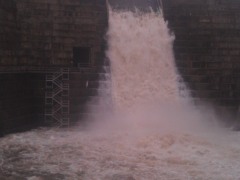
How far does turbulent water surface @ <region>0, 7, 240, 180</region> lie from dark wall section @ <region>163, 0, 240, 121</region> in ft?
1.58

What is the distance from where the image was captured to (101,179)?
7941mm

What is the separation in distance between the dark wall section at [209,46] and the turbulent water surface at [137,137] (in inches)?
18.9

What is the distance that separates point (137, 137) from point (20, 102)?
413cm

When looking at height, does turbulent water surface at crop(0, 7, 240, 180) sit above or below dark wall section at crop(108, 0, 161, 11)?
below

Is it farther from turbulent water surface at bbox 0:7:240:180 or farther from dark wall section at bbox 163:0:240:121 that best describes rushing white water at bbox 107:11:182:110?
dark wall section at bbox 163:0:240:121

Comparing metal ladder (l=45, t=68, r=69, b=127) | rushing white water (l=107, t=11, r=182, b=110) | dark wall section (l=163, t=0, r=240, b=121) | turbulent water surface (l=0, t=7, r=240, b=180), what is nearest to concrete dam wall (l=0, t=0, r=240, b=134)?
dark wall section (l=163, t=0, r=240, b=121)

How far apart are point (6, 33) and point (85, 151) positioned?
485 cm

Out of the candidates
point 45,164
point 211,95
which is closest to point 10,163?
point 45,164

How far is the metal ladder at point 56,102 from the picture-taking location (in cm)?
1326

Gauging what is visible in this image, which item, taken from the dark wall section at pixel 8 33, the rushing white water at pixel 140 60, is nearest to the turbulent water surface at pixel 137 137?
the rushing white water at pixel 140 60

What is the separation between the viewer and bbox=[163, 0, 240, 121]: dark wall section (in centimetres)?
1410

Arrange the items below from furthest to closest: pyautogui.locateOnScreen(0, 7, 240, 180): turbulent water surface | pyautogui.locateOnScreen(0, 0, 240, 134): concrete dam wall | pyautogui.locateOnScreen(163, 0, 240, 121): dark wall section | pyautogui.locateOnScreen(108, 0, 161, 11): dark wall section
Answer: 1. pyautogui.locateOnScreen(108, 0, 161, 11): dark wall section
2. pyautogui.locateOnScreen(163, 0, 240, 121): dark wall section
3. pyautogui.locateOnScreen(0, 0, 240, 134): concrete dam wall
4. pyautogui.locateOnScreen(0, 7, 240, 180): turbulent water surface

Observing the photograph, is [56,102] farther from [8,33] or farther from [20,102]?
[8,33]

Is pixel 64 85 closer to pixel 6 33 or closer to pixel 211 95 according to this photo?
pixel 6 33
